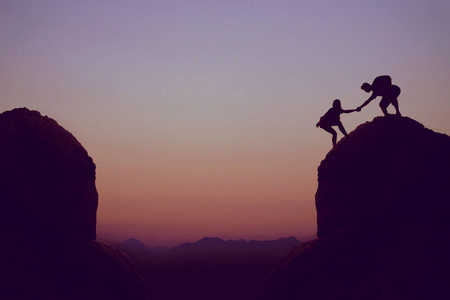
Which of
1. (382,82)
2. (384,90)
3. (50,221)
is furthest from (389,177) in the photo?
(50,221)

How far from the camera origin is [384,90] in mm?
13914

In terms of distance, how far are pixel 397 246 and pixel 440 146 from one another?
11.3 feet

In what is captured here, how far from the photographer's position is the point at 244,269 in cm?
7044

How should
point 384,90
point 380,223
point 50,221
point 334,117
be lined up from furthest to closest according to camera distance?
point 334,117
point 384,90
point 380,223
point 50,221

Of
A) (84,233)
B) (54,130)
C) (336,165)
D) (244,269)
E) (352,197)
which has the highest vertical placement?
(54,130)

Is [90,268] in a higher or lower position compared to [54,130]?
lower

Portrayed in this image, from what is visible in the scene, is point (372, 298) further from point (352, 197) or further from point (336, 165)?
point (336, 165)

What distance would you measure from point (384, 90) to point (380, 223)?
158 inches

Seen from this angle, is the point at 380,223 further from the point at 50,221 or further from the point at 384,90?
the point at 50,221

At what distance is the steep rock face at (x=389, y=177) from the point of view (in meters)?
12.9

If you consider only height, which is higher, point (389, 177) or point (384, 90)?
point (384, 90)

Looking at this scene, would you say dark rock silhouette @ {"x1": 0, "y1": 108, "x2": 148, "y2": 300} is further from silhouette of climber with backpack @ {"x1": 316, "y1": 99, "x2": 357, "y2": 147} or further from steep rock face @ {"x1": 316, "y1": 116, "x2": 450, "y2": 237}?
silhouette of climber with backpack @ {"x1": 316, "y1": 99, "x2": 357, "y2": 147}

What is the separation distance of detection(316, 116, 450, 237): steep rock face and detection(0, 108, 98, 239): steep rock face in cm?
748

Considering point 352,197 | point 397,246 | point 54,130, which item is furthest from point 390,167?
point 54,130
